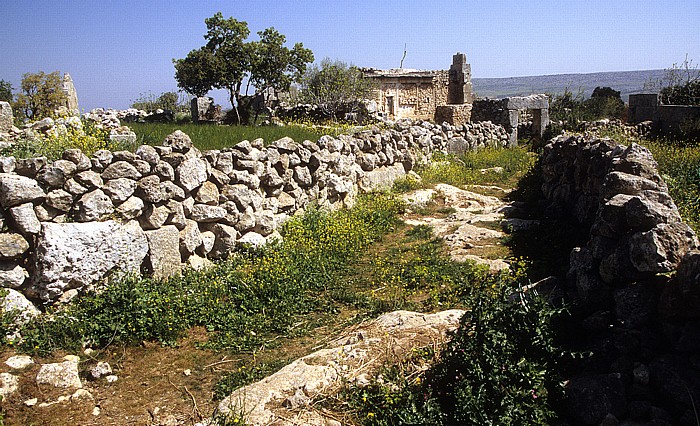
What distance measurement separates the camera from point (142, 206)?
6496 millimetres

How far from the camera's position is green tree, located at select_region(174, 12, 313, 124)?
762 inches

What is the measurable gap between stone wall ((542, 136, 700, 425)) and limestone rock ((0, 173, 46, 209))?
5425 millimetres

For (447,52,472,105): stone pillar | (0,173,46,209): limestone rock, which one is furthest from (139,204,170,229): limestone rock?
(447,52,472,105): stone pillar

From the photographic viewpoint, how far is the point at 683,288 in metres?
3.53

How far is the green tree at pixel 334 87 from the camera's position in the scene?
67.1 feet

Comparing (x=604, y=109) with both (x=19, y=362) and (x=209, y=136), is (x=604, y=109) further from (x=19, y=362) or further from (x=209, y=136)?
(x=19, y=362)

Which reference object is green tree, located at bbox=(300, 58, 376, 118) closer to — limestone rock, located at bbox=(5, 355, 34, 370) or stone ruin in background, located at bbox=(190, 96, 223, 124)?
stone ruin in background, located at bbox=(190, 96, 223, 124)

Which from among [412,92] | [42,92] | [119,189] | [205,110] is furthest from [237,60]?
[119,189]

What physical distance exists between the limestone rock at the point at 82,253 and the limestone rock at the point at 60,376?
1.07 metres

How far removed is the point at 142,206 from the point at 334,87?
15.1 meters

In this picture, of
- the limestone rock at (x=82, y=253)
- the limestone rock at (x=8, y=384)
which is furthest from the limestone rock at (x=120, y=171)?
the limestone rock at (x=8, y=384)

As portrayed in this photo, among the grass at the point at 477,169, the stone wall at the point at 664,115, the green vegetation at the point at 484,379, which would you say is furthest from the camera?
the stone wall at the point at 664,115

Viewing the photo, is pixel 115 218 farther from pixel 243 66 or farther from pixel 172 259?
pixel 243 66

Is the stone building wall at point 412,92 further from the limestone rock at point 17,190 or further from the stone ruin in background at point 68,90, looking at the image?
the limestone rock at point 17,190
